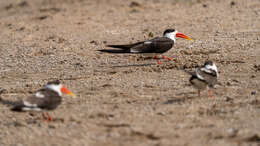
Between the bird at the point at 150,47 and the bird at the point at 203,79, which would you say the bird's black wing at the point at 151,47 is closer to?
the bird at the point at 150,47

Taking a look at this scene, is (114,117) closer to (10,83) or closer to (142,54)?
(10,83)

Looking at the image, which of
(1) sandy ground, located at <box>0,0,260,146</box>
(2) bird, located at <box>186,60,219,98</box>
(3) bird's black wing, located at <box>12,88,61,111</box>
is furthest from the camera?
(2) bird, located at <box>186,60,219,98</box>

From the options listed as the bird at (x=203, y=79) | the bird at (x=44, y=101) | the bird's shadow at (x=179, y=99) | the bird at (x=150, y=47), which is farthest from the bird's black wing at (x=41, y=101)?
the bird at (x=150, y=47)

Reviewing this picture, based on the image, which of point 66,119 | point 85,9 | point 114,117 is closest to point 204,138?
point 114,117

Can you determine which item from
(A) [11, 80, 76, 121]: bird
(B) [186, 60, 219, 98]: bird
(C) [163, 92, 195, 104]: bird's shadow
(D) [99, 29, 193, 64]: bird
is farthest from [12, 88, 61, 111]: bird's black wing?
(D) [99, 29, 193, 64]: bird

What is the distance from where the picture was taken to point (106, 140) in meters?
6.28

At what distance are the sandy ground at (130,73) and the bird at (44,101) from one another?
264 millimetres

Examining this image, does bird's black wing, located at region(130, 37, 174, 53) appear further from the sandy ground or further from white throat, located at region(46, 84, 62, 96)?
white throat, located at region(46, 84, 62, 96)

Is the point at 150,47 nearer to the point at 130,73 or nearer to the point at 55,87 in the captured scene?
the point at 130,73

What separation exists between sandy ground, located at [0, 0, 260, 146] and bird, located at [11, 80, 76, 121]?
0.87 feet

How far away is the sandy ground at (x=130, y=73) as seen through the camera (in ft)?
21.6

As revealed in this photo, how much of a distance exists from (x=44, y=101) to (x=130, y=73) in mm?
3302

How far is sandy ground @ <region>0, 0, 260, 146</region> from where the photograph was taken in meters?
6.58

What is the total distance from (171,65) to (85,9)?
7.65 metres
